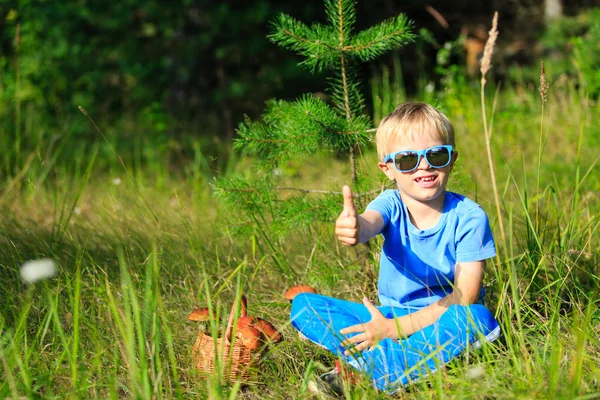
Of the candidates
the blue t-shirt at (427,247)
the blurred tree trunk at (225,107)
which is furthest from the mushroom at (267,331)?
the blurred tree trunk at (225,107)

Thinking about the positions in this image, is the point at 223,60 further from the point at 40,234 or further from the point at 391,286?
the point at 391,286

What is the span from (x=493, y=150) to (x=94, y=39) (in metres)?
3.52

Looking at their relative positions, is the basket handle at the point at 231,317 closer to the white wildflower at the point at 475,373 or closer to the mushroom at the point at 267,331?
the mushroom at the point at 267,331

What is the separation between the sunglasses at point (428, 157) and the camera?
Answer: 2111 mm

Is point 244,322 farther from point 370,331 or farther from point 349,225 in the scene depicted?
point 349,225

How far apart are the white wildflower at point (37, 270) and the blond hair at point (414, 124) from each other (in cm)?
121

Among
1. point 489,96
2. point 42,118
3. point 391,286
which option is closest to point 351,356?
point 391,286

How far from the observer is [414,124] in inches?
84.4

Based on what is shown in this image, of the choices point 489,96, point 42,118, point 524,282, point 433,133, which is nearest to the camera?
point 433,133

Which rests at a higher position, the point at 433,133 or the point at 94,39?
the point at 94,39

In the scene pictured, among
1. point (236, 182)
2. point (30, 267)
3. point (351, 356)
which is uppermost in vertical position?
point (236, 182)

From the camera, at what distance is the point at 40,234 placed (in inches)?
117

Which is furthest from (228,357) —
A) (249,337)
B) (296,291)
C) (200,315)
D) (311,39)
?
(311,39)

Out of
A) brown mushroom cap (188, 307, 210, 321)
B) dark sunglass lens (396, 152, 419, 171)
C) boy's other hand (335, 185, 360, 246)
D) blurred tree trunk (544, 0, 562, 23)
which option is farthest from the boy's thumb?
blurred tree trunk (544, 0, 562, 23)
